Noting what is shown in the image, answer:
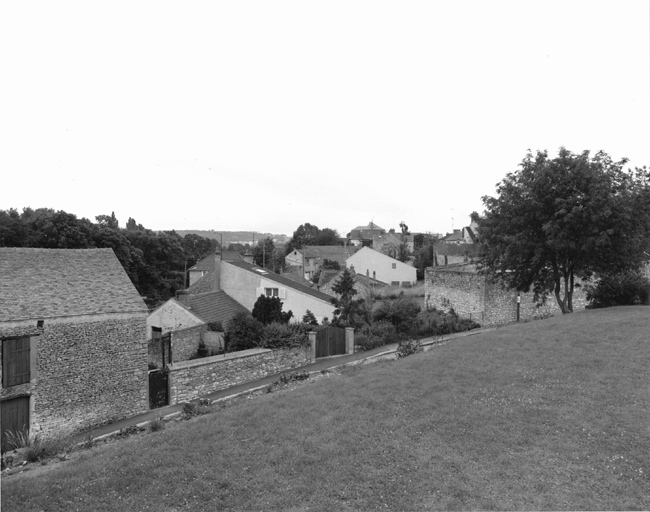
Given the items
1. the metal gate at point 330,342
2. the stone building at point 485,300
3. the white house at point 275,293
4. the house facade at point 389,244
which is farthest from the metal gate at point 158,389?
the house facade at point 389,244

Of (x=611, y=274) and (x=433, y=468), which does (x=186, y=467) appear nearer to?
(x=433, y=468)

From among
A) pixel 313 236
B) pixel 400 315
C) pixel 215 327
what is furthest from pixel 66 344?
pixel 313 236

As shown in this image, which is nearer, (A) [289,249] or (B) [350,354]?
(B) [350,354]

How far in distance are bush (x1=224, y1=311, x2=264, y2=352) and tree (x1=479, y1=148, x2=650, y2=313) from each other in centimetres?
1229

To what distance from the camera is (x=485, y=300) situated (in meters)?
25.4

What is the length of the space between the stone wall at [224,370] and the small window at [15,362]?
14.6ft

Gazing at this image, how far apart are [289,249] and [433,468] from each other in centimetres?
7600

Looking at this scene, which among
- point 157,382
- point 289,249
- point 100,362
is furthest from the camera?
point 289,249

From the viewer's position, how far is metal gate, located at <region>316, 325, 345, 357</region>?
65.2ft

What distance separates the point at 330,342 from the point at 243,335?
13.6ft

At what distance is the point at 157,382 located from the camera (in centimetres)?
1656

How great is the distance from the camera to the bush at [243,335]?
20000mm

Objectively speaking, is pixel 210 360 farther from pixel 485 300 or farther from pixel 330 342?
pixel 485 300

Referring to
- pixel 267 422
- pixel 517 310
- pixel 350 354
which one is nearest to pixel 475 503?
pixel 267 422
